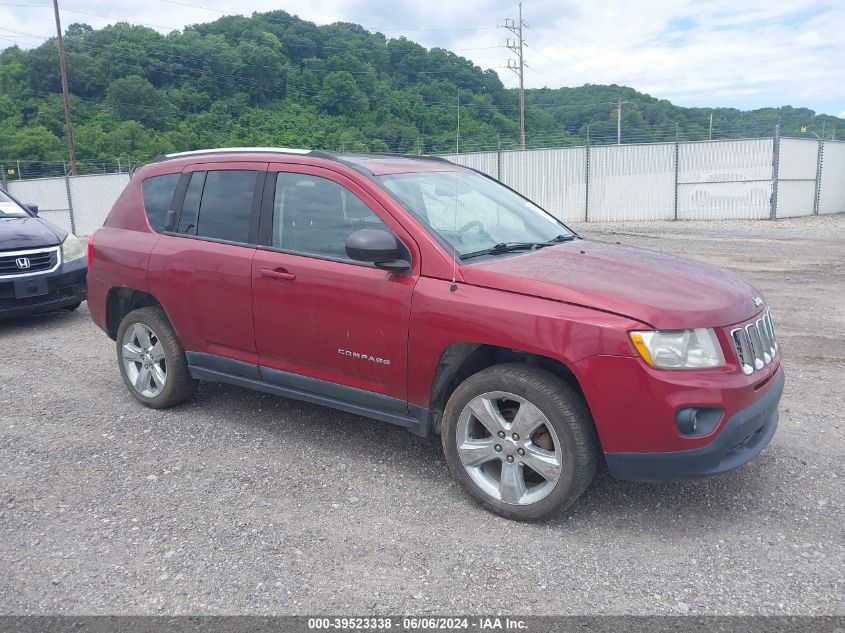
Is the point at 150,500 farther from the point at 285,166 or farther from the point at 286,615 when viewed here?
the point at 285,166

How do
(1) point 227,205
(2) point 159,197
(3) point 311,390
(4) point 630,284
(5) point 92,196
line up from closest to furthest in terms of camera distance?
(4) point 630,284 → (3) point 311,390 → (1) point 227,205 → (2) point 159,197 → (5) point 92,196

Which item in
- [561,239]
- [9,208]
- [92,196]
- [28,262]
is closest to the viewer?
[561,239]

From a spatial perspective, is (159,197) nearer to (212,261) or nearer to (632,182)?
(212,261)

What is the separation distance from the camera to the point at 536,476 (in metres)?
3.58

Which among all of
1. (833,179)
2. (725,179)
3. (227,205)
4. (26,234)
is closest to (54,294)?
(26,234)

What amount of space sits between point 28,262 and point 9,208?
51.1 inches

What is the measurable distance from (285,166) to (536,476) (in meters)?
2.36

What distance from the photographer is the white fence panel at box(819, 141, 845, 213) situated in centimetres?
2417

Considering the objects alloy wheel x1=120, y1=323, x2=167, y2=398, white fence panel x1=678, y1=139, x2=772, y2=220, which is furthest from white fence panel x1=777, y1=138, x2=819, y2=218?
alloy wheel x1=120, y1=323, x2=167, y2=398

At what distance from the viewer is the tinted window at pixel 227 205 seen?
180 inches

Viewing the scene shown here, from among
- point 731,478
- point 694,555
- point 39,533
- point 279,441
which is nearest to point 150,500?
point 39,533

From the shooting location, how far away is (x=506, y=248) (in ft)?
13.3

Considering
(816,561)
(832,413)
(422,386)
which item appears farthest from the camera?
(832,413)

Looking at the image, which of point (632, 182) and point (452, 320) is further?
point (632, 182)
